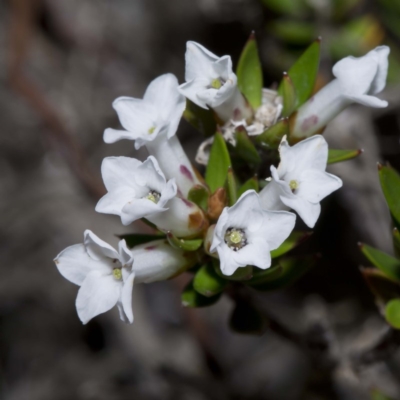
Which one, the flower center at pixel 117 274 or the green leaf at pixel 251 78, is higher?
the green leaf at pixel 251 78

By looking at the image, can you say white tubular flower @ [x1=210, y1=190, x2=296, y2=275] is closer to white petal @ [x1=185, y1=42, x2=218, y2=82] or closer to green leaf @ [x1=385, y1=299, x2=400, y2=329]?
white petal @ [x1=185, y1=42, x2=218, y2=82]

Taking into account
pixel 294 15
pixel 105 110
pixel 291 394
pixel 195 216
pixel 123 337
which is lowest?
pixel 291 394

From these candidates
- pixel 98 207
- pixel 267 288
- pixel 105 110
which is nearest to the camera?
pixel 98 207

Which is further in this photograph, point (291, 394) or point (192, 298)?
point (291, 394)

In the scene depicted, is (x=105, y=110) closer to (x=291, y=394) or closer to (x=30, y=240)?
(x=30, y=240)

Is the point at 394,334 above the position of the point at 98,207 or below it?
below

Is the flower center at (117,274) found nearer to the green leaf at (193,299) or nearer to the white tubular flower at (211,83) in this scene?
the green leaf at (193,299)

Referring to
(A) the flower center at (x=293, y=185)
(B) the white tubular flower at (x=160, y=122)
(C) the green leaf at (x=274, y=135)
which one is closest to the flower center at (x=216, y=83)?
(B) the white tubular flower at (x=160, y=122)

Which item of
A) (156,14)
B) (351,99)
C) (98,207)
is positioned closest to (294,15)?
(156,14)
